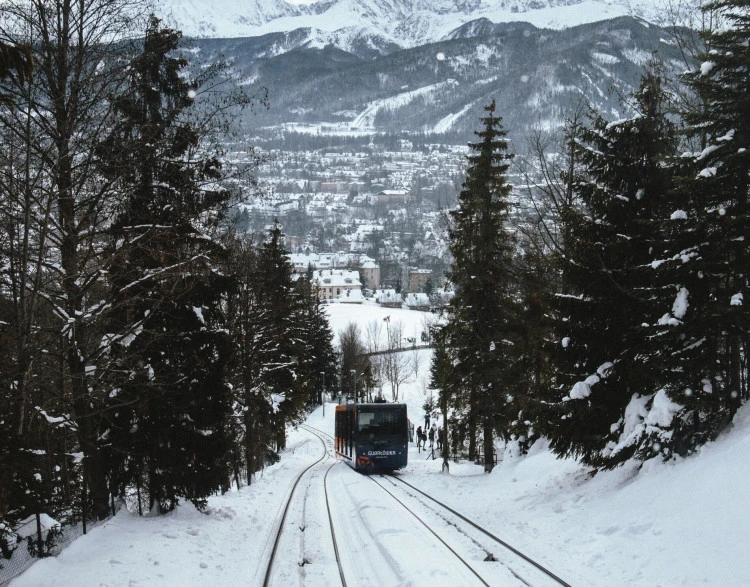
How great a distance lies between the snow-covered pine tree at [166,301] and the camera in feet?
34.0

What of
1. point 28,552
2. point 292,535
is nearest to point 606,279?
point 292,535

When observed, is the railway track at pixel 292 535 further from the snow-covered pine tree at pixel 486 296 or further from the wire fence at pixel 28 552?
the snow-covered pine tree at pixel 486 296

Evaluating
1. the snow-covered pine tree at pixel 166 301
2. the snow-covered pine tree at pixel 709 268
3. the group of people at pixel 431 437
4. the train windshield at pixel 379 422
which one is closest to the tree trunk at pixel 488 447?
the train windshield at pixel 379 422

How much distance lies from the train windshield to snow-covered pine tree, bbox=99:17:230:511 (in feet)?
43.4

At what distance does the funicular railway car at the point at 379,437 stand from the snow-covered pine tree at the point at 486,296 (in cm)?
418

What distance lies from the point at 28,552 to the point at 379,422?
731 inches

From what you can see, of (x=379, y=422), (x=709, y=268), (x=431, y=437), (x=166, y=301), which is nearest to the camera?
(x=709, y=268)

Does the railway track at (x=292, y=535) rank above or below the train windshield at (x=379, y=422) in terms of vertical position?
above

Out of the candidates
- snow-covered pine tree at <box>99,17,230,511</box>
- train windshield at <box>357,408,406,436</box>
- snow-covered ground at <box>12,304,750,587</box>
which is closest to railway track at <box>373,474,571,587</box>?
snow-covered ground at <box>12,304,750,587</box>

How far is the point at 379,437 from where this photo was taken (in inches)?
1056

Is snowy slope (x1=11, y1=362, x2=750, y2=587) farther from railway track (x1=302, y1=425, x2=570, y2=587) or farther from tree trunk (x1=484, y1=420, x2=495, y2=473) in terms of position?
tree trunk (x1=484, y1=420, x2=495, y2=473)

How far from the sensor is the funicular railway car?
26.5 m

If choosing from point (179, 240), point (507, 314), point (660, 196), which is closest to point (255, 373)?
point (507, 314)

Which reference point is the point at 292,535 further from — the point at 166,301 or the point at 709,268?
the point at 709,268
